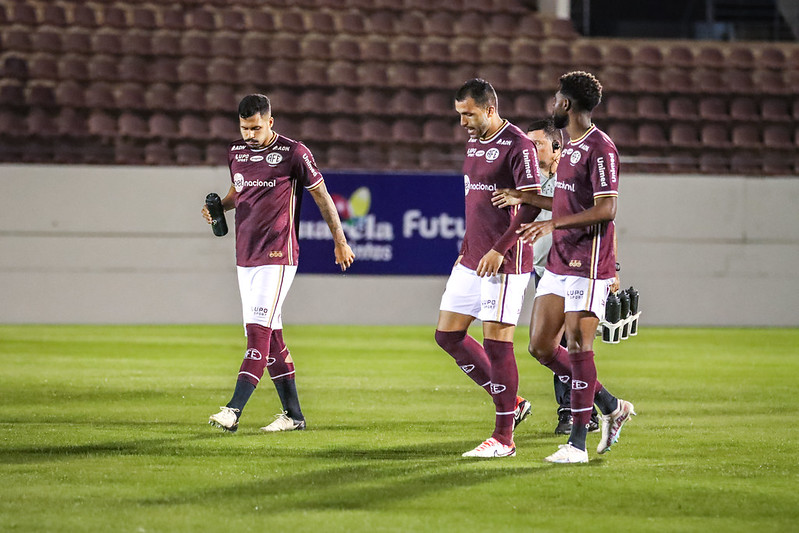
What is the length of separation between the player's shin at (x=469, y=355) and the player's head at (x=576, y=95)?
56.4 inches

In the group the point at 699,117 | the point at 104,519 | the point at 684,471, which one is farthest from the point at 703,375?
the point at 699,117

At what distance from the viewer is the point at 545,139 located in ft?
25.8

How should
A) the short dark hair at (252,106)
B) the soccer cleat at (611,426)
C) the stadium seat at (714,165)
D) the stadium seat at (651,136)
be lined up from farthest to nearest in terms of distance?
the stadium seat at (651,136)
the stadium seat at (714,165)
the short dark hair at (252,106)
the soccer cleat at (611,426)

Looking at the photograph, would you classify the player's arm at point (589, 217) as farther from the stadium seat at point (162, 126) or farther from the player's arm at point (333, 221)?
the stadium seat at point (162, 126)

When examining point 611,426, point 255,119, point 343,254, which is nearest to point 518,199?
point 611,426

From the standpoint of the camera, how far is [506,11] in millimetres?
20750

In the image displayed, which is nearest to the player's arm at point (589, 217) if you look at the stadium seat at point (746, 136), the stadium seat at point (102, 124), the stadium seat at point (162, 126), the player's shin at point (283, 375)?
the player's shin at point (283, 375)

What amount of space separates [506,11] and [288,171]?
46.3 ft

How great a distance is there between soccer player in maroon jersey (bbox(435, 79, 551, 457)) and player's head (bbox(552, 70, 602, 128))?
0.32m

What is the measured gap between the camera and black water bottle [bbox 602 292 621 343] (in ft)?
22.2

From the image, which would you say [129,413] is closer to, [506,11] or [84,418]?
[84,418]

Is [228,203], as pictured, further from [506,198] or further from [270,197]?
[506,198]

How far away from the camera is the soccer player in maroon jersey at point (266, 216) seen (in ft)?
24.0

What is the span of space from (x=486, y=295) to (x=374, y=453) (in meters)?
1.06
